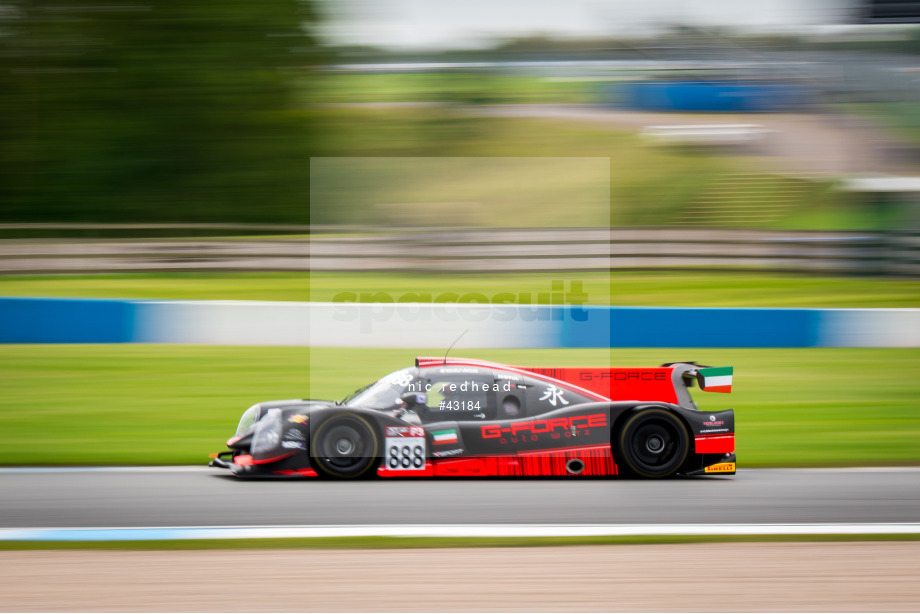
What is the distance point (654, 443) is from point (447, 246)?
300 inches

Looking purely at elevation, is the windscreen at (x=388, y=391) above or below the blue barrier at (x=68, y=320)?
below

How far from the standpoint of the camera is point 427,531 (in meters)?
4.88

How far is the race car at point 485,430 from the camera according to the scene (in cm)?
583

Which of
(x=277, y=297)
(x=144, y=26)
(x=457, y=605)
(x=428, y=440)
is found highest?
(x=144, y=26)

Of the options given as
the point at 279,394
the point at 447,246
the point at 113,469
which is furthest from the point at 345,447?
the point at 447,246

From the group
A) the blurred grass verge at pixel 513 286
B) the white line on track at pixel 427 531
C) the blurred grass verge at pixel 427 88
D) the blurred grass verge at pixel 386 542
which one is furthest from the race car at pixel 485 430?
the blurred grass verge at pixel 427 88

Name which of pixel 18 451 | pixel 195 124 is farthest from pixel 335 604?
pixel 195 124

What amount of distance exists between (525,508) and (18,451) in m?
4.25

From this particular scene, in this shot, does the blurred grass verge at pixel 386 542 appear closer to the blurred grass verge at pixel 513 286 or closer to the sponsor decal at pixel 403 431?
the sponsor decal at pixel 403 431

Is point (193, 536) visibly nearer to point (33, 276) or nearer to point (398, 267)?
point (398, 267)

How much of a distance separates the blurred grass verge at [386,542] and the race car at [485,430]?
45.2 inches

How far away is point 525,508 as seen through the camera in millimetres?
5355

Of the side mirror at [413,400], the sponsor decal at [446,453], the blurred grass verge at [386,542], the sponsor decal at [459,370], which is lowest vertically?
the blurred grass verge at [386,542]

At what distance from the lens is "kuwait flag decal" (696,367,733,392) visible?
6074mm
